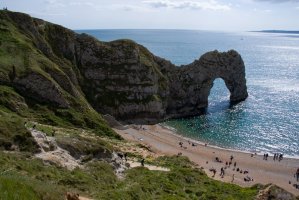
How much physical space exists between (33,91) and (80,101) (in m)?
10.6

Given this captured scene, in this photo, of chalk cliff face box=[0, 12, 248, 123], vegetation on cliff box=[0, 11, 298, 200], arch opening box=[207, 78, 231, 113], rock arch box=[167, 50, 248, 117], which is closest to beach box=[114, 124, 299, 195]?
vegetation on cliff box=[0, 11, 298, 200]

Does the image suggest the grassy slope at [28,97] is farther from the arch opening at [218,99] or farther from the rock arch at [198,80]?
the arch opening at [218,99]

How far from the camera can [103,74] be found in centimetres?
10150

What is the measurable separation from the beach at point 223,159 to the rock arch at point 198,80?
1897 centimetres

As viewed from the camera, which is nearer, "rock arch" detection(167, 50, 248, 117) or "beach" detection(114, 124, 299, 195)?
"beach" detection(114, 124, 299, 195)

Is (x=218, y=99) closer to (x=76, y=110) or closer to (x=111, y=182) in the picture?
(x=76, y=110)

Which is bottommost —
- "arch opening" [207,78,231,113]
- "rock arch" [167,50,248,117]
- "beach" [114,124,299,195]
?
"beach" [114,124,299,195]

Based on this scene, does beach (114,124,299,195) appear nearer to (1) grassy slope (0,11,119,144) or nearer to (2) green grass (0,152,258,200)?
(1) grassy slope (0,11,119,144)

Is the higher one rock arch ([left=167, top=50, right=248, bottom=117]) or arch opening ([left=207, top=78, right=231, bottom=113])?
rock arch ([left=167, top=50, right=248, bottom=117])

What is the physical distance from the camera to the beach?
69.0m

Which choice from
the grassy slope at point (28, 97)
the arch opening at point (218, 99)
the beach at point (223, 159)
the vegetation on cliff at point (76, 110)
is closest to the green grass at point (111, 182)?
the vegetation on cliff at point (76, 110)

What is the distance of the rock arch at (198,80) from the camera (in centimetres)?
11238

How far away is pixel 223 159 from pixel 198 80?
4077 centimetres

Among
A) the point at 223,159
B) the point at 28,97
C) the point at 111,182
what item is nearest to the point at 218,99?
the point at 223,159
